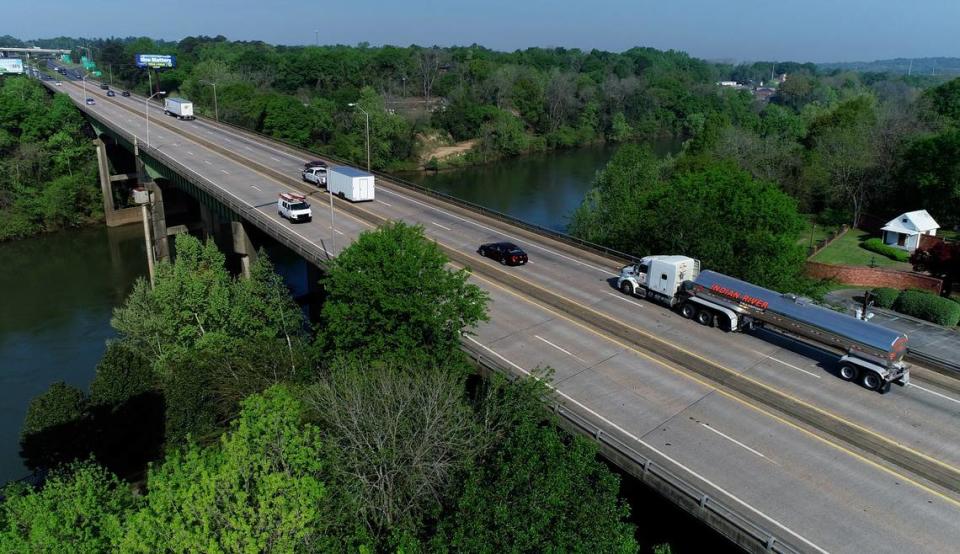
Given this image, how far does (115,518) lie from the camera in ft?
53.3

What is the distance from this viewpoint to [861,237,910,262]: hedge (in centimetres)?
6050

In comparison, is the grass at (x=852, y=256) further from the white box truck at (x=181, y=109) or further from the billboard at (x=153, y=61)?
the billboard at (x=153, y=61)

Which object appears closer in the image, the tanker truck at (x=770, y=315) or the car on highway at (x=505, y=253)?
the tanker truck at (x=770, y=315)

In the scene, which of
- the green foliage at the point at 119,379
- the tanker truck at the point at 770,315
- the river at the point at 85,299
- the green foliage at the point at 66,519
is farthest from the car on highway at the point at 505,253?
Answer: the green foliage at the point at 66,519

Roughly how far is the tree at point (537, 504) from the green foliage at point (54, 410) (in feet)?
71.6

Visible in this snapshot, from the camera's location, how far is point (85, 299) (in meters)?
62.4

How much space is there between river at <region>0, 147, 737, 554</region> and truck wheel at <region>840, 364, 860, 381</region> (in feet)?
31.6

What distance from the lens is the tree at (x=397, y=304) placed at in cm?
2642

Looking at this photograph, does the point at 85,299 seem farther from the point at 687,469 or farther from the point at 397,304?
the point at 687,469

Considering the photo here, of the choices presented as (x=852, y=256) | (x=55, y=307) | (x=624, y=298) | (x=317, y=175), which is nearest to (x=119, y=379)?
(x=624, y=298)

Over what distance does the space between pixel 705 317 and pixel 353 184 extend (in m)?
33.3

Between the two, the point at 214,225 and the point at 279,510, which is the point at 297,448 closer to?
the point at 279,510

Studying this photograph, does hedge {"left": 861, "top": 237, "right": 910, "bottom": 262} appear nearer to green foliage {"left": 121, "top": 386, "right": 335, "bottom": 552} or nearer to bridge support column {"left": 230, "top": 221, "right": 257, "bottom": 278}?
bridge support column {"left": 230, "top": 221, "right": 257, "bottom": 278}

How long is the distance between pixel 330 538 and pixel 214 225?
64.7 meters
